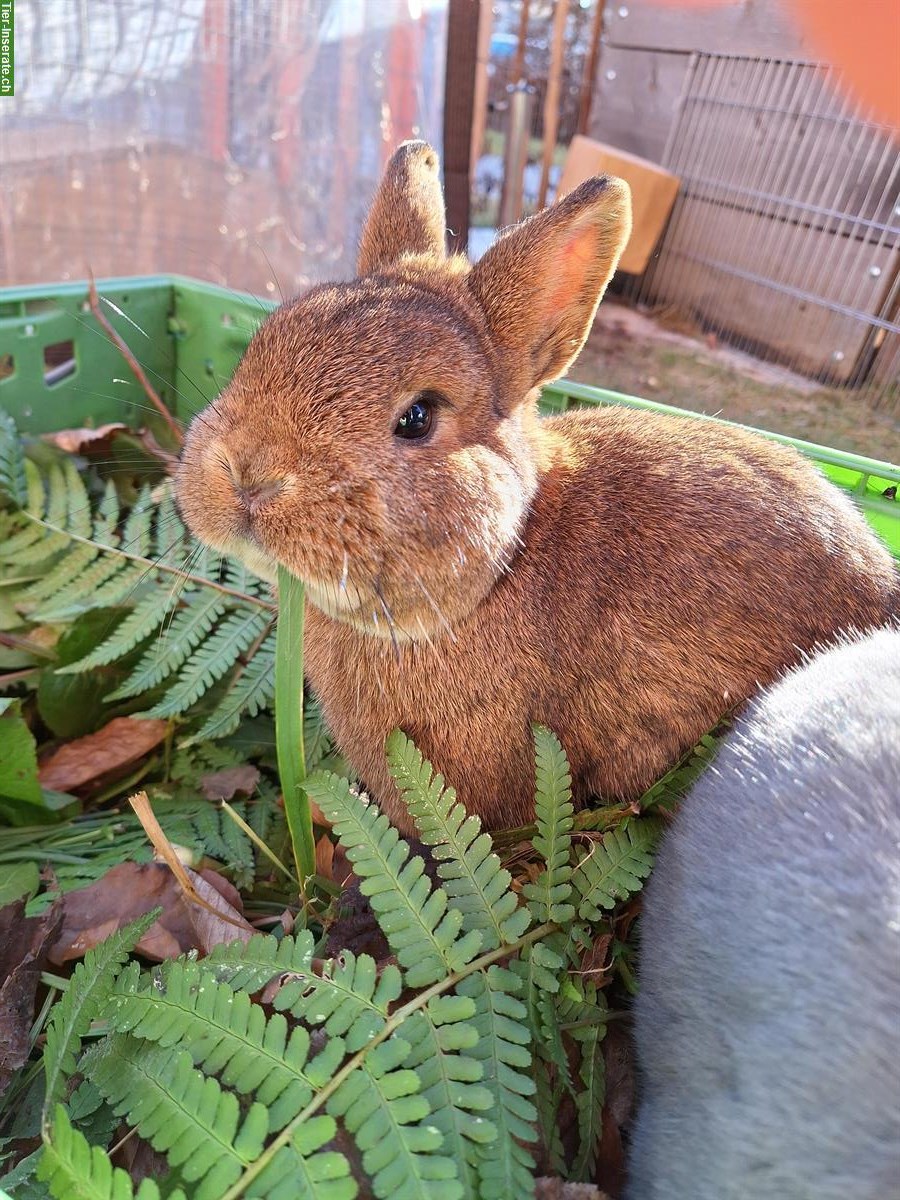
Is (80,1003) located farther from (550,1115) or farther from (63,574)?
(63,574)

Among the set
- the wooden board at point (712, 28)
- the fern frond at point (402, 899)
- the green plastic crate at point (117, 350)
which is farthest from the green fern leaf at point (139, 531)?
the wooden board at point (712, 28)

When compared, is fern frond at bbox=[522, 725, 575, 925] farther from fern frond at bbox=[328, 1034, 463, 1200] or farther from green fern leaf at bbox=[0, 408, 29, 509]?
green fern leaf at bbox=[0, 408, 29, 509]

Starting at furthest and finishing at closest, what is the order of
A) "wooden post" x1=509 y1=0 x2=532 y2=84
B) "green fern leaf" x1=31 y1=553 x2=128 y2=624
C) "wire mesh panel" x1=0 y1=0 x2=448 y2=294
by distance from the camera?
"wooden post" x1=509 y1=0 x2=532 y2=84 → "wire mesh panel" x1=0 y1=0 x2=448 y2=294 → "green fern leaf" x1=31 y1=553 x2=128 y2=624

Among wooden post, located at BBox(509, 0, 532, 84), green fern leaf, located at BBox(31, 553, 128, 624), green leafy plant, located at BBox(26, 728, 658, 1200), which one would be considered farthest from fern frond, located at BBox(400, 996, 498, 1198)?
wooden post, located at BBox(509, 0, 532, 84)

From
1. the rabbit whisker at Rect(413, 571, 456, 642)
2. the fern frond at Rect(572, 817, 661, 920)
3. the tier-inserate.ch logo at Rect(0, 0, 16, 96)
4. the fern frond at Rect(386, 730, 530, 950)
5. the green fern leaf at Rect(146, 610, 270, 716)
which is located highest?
the tier-inserate.ch logo at Rect(0, 0, 16, 96)

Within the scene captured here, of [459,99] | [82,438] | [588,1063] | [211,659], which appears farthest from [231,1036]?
[459,99]

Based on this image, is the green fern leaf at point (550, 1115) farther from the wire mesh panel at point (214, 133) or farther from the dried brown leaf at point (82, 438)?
the wire mesh panel at point (214, 133)
